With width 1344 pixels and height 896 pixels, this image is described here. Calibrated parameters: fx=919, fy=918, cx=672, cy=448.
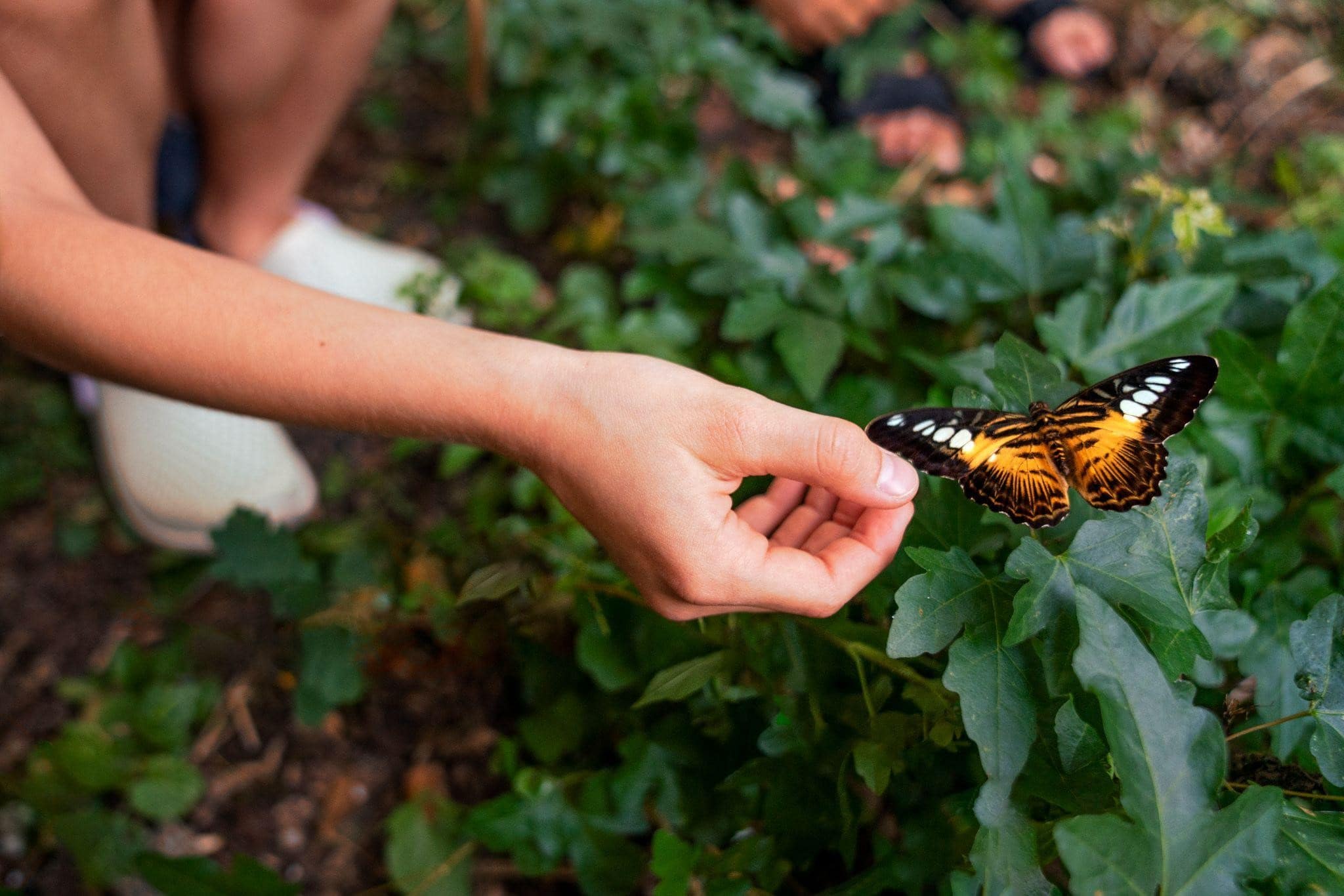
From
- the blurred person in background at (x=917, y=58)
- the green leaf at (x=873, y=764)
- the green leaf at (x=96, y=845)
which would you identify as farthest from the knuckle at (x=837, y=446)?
the blurred person in background at (x=917, y=58)

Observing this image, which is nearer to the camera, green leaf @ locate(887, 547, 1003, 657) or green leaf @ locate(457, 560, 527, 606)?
green leaf @ locate(887, 547, 1003, 657)

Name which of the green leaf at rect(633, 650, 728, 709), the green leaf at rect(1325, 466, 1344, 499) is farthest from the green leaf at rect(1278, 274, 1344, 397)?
the green leaf at rect(633, 650, 728, 709)

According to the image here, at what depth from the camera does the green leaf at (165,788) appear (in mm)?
1599

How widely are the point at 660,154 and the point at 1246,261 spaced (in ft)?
3.98

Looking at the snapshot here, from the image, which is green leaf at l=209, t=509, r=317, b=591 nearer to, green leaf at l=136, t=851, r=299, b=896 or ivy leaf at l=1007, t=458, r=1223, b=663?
green leaf at l=136, t=851, r=299, b=896

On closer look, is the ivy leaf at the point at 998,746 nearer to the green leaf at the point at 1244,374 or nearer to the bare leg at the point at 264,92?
the green leaf at the point at 1244,374

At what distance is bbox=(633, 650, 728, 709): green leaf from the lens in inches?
41.3

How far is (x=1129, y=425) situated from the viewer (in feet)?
3.20

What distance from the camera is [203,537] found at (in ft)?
6.28

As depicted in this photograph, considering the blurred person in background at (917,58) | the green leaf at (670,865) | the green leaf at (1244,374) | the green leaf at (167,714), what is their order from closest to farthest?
the green leaf at (670,865) < the green leaf at (1244,374) < the green leaf at (167,714) < the blurred person in background at (917,58)

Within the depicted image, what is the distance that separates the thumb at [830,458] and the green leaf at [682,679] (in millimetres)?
246

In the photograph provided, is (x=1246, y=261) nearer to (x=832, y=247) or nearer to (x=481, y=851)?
(x=832, y=247)

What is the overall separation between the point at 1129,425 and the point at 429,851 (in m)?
1.24

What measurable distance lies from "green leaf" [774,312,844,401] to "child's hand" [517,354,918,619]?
45 cm
